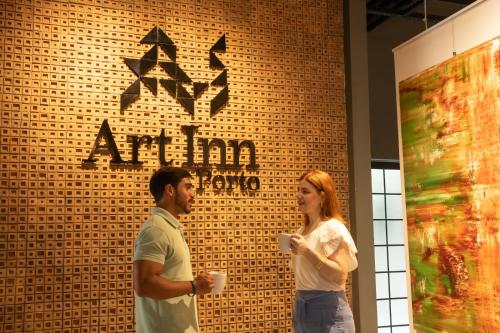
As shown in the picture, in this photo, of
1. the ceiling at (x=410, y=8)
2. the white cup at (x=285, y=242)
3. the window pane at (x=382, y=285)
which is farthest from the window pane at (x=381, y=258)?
the white cup at (x=285, y=242)

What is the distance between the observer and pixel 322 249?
275 centimetres

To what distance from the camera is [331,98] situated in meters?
4.27

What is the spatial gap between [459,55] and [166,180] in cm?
209

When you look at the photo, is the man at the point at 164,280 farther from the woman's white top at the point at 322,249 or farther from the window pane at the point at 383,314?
the window pane at the point at 383,314

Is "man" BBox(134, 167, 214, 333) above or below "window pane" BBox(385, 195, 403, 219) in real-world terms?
below

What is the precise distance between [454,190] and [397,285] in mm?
4531

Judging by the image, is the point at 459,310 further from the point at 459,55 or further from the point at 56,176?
the point at 56,176

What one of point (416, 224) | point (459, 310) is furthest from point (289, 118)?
point (459, 310)

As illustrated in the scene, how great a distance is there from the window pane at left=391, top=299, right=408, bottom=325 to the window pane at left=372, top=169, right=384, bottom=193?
5.35 feet

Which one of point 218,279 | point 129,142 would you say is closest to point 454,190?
point 218,279

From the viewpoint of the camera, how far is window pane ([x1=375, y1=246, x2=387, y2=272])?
741cm

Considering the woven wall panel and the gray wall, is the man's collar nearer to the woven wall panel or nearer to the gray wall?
the woven wall panel

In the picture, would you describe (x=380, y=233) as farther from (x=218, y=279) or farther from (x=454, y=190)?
(x=218, y=279)

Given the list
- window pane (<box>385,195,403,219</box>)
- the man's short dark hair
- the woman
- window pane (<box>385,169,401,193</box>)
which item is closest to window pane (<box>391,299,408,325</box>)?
window pane (<box>385,195,403,219</box>)
